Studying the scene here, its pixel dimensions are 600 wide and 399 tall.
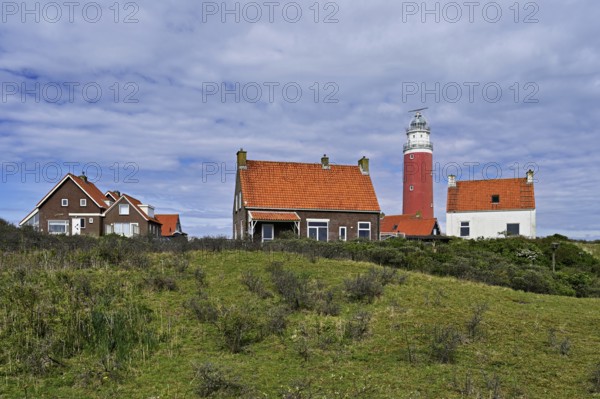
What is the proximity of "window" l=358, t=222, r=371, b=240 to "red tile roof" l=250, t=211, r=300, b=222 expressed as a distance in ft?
15.0

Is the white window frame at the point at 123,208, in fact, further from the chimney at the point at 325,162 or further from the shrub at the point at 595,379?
the shrub at the point at 595,379

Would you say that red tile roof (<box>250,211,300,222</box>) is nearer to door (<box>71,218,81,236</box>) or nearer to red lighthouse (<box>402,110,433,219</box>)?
door (<box>71,218,81,236</box>)

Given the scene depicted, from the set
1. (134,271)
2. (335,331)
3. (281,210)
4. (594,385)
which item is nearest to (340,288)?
(335,331)

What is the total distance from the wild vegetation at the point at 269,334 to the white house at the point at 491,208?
99.1 feet

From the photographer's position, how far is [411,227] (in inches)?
2066

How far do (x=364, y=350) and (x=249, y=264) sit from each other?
8.52 m

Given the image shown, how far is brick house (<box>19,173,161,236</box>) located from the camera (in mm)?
45438

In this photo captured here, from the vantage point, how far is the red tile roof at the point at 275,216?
34.6 meters

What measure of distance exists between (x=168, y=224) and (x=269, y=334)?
53366mm

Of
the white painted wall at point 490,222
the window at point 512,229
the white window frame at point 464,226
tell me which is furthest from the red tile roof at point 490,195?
the window at point 512,229

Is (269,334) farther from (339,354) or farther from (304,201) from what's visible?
(304,201)

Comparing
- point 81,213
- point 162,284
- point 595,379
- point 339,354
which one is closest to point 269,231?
point 81,213

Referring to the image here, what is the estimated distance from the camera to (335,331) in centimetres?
1039

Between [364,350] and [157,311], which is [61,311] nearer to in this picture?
[157,311]
